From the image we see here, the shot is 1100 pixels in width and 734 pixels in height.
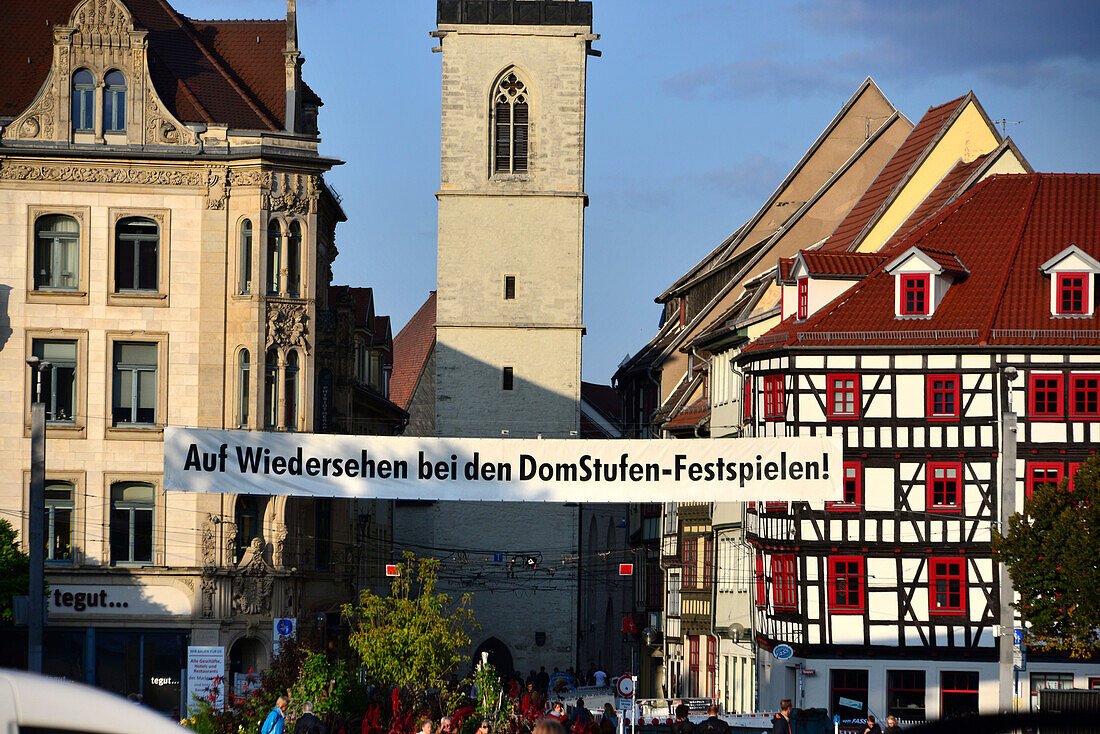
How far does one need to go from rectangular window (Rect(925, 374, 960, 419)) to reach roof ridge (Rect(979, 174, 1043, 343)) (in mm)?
1272

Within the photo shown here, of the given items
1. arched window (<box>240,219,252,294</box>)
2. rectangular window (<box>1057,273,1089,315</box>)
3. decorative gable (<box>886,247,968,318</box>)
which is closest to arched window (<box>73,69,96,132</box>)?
arched window (<box>240,219,252,294</box>)

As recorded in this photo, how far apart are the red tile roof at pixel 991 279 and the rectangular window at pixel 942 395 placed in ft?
2.99

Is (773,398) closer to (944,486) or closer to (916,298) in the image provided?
(916,298)

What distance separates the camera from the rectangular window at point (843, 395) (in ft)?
134

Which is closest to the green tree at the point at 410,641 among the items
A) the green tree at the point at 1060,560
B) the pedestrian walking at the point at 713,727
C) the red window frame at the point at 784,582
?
the red window frame at the point at 784,582

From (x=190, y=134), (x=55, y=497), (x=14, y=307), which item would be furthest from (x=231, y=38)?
(x=55, y=497)

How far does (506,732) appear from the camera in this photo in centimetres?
2145

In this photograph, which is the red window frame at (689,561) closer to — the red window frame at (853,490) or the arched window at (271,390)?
the red window frame at (853,490)

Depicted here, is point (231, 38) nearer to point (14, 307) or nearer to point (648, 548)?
point (14, 307)

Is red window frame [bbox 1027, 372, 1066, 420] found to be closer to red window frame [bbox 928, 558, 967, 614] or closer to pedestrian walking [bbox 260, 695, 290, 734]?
red window frame [bbox 928, 558, 967, 614]

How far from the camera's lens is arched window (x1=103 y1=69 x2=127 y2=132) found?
41.2 m

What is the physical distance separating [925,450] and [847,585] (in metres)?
3.76

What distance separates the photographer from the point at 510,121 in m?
64.9

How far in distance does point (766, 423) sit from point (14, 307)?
1897 cm
